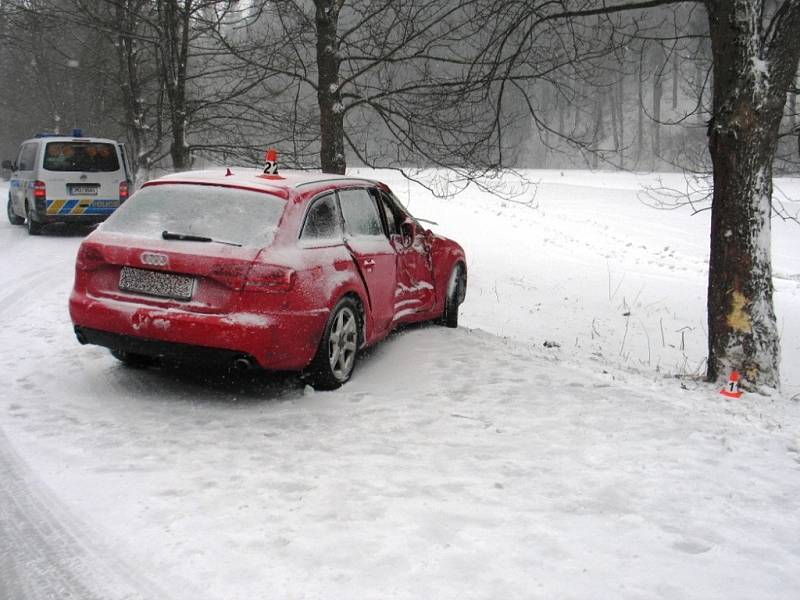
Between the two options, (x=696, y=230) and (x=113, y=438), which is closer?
(x=113, y=438)

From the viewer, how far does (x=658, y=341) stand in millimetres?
11547

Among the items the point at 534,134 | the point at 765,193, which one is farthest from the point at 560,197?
the point at 534,134

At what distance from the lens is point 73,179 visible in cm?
1538

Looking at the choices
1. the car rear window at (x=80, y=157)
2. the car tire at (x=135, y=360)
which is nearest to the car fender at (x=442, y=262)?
the car tire at (x=135, y=360)

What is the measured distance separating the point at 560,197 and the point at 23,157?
2381cm

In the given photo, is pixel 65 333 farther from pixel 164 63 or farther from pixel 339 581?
pixel 164 63

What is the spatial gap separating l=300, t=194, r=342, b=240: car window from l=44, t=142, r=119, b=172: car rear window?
11153 mm

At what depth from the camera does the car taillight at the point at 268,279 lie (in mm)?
5125

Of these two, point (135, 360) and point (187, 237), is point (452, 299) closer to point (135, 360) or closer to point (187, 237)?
point (135, 360)

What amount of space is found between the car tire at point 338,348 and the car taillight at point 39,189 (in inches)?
453

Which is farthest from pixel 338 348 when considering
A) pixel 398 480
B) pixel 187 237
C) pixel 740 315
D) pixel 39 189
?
pixel 39 189

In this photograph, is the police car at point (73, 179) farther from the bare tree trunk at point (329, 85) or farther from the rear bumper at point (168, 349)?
the rear bumper at point (168, 349)

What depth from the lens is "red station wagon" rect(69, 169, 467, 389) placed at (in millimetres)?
5137

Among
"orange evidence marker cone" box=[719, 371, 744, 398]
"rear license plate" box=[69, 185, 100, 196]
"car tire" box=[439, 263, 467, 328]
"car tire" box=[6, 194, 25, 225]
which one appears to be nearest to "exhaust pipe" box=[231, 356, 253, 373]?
"car tire" box=[439, 263, 467, 328]
